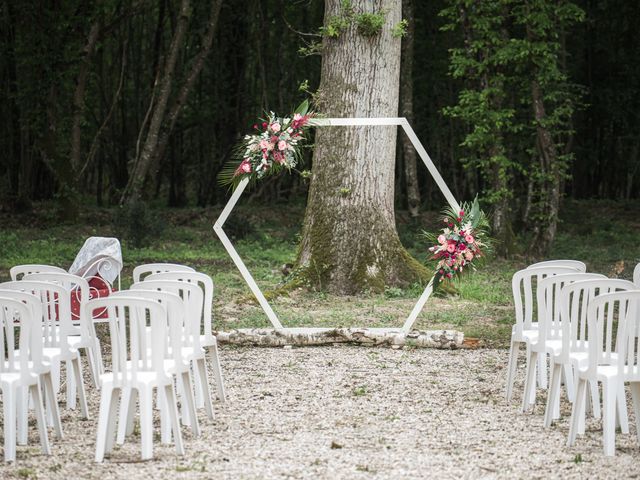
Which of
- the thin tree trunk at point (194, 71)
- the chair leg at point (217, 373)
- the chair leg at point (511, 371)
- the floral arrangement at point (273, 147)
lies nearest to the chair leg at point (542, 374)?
the chair leg at point (511, 371)

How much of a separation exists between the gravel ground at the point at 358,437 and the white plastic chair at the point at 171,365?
0.33 feet

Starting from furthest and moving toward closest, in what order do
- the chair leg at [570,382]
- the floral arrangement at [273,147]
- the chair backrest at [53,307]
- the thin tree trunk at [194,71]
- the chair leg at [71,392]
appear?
the thin tree trunk at [194,71]
the floral arrangement at [273,147]
the chair leg at [570,382]
the chair leg at [71,392]
the chair backrest at [53,307]

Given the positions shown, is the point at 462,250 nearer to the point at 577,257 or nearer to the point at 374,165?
the point at 374,165

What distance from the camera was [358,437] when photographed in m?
6.31

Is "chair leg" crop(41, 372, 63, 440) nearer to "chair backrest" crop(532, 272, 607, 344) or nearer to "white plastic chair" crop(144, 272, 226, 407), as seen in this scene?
"white plastic chair" crop(144, 272, 226, 407)

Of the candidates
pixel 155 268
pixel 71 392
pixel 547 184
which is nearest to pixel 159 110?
pixel 547 184

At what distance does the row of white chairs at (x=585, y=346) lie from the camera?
19.2 ft

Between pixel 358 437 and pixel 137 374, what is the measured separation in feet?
4.78

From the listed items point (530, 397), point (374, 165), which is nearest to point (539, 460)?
point (530, 397)

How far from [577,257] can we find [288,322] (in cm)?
927

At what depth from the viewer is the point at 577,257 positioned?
62.0 ft

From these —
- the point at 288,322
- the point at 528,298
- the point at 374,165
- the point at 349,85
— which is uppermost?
the point at 349,85

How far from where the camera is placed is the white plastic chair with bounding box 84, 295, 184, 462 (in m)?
5.71

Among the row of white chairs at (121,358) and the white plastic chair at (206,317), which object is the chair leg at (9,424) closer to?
the row of white chairs at (121,358)
